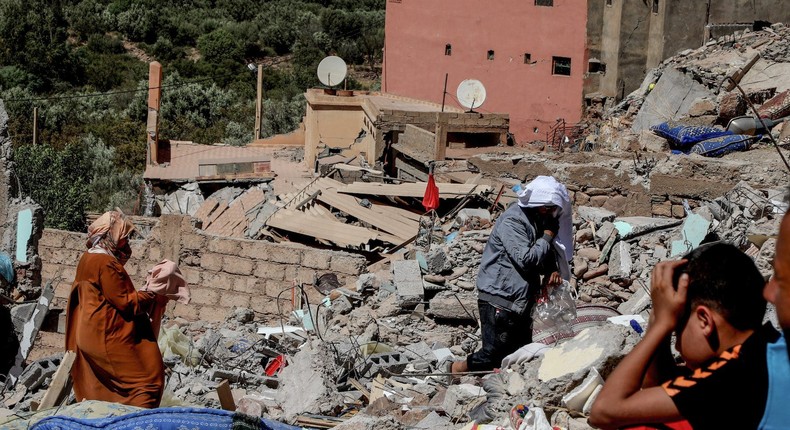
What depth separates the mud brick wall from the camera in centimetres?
1026

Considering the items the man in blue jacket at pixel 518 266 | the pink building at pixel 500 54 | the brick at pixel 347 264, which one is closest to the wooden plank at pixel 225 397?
the man in blue jacket at pixel 518 266

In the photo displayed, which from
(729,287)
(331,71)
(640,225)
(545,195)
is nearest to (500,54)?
(331,71)

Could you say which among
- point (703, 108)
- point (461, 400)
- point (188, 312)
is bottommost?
point (188, 312)

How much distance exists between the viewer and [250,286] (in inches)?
417

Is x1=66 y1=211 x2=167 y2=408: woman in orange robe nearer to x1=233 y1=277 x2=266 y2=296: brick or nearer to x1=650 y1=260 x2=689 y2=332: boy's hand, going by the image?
x1=650 y1=260 x2=689 y2=332: boy's hand

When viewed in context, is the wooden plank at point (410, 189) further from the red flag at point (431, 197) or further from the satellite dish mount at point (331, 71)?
the satellite dish mount at point (331, 71)

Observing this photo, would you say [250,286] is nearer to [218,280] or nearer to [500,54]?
[218,280]

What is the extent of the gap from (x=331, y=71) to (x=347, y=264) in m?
14.9

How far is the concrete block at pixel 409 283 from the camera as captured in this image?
8086mm

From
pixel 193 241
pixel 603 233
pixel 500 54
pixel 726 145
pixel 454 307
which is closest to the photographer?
pixel 454 307

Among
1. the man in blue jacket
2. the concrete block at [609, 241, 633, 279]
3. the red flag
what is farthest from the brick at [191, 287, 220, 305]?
the man in blue jacket

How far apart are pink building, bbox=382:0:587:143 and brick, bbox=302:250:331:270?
20604 mm

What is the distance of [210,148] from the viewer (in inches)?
958

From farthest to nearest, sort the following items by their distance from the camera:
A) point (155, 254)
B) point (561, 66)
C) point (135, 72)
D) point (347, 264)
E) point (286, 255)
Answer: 1. point (135, 72)
2. point (561, 66)
3. point (155, 254)
4. point (286, 255)
5. point (347, 264)
